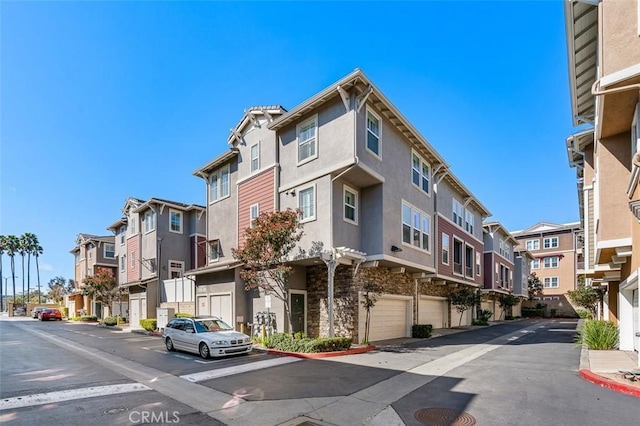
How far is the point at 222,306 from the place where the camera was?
18.8 meters

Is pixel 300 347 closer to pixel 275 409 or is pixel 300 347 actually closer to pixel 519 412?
pixel 275 409

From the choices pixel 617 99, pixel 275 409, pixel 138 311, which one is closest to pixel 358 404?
pixel 275 409

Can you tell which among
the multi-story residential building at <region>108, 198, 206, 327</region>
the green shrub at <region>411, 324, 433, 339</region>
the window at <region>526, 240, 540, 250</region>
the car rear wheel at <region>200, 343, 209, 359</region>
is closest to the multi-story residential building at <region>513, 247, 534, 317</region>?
the window at <region>526, 240, 540, 250</region>

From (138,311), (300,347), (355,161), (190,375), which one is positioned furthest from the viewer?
(138,311)

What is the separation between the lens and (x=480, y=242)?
31.5m

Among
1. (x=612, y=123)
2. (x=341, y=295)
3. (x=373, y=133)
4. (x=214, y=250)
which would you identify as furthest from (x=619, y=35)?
(x=214, y=250)

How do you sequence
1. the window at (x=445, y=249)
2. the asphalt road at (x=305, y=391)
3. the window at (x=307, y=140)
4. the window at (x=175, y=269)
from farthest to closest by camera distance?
the window at (x=175, y=269)
the window at (x=445, y=249)
the window at (x=307, y=140)
the asphalt road at (x=305, y=391)

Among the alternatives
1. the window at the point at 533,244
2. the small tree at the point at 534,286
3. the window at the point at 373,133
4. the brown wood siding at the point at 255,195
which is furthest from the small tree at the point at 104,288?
the window at the point at 533,244

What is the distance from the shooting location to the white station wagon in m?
12.8

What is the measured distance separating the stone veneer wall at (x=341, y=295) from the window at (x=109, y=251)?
3326 cm

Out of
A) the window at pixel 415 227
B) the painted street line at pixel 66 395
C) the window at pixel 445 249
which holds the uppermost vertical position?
the window at pixel 415 227

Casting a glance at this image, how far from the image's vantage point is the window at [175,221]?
29.2m

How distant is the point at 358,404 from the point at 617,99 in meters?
9.43

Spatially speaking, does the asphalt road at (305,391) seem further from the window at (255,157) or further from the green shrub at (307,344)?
the window at (255,157)
